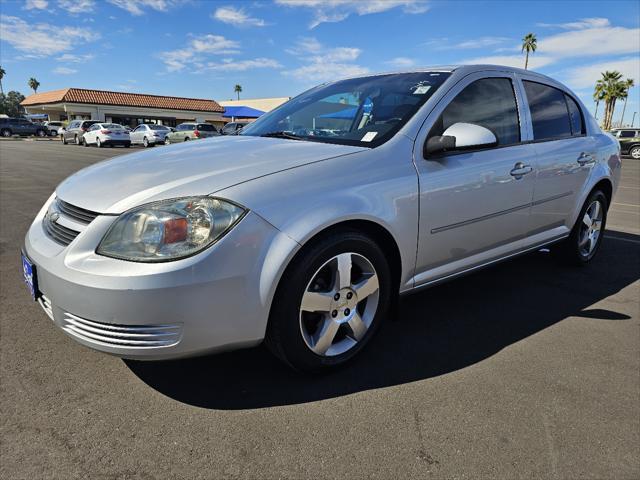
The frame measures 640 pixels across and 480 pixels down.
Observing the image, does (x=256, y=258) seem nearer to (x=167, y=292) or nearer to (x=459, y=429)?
(x=167, y=292)

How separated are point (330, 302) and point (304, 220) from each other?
459 mm

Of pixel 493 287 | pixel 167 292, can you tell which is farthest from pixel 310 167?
pixel 493 287

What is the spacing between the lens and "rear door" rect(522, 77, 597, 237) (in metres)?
3.53

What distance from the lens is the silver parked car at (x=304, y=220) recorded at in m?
1.94

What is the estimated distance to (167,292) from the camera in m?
1.87

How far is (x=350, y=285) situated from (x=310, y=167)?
625mm

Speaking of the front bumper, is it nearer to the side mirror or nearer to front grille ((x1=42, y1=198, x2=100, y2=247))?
front grille ((x1=42, y1=198, x2=100, y2=247))

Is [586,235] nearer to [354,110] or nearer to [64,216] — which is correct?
[354,110]

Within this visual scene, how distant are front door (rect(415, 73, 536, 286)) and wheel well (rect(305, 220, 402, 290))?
6.4 inches

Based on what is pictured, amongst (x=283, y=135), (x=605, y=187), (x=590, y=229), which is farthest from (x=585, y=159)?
(x=283, y=135)

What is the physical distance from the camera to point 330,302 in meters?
2.32

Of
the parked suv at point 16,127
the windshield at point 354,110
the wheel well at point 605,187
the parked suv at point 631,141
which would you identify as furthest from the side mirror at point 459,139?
the parked suv at point 16,127

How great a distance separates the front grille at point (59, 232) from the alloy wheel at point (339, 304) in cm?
110

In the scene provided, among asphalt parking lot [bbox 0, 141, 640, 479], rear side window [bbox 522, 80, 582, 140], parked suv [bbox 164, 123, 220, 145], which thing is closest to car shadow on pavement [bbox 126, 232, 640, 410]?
asphalt parking lot [bbox 0, 141, 640, 479]
